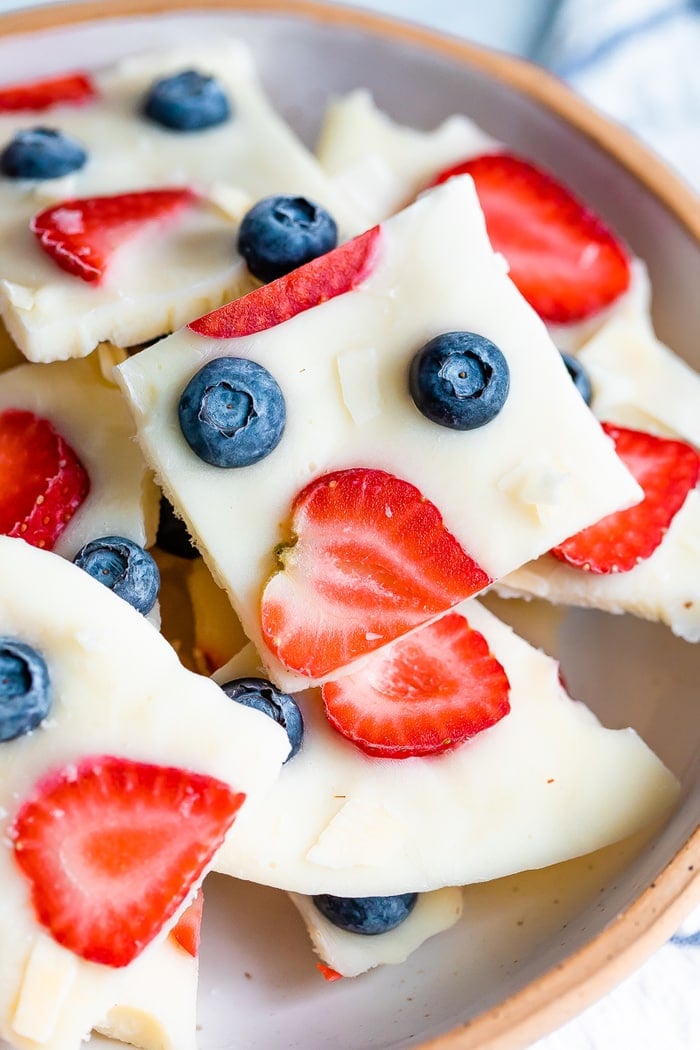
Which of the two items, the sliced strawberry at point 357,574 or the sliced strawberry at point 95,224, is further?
the sliced strawberry at point 95,224

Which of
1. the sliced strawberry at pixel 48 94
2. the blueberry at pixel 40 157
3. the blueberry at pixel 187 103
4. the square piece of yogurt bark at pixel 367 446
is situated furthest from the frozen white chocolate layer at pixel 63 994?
the sliced strawberry at pixel 48 94

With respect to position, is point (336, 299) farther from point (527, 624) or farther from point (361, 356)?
point (527, 624)

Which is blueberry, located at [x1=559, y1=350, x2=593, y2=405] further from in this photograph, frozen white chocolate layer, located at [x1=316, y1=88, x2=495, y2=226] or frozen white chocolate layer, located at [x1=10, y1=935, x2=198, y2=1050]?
frozen white chocolate layer, located at [x1=10, y1=935, x2=198, y2=1050]

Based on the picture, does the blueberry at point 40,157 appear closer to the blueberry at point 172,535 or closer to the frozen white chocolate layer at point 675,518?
the blueberry at point 172,535

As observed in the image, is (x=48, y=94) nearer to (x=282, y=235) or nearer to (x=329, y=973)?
(x=282, y=235)

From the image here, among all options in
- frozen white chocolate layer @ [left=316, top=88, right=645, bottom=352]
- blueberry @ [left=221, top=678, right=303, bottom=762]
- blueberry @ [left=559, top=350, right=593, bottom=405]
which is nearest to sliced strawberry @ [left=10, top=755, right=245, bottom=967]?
blueberry @ [left=221, top=678, right=303, bottom=762]

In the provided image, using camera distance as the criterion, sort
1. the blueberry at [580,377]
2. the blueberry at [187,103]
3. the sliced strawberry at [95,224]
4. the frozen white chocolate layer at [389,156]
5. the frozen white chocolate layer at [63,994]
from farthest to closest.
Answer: the frozen white chocolate layer at [389,156], the blueberry at [187,103], the blueberry at [580,377], the sliced strawberry at [95,224], the frozen white chocolate layer at [63,994]

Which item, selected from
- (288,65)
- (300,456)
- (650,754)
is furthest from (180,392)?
(288,65)
